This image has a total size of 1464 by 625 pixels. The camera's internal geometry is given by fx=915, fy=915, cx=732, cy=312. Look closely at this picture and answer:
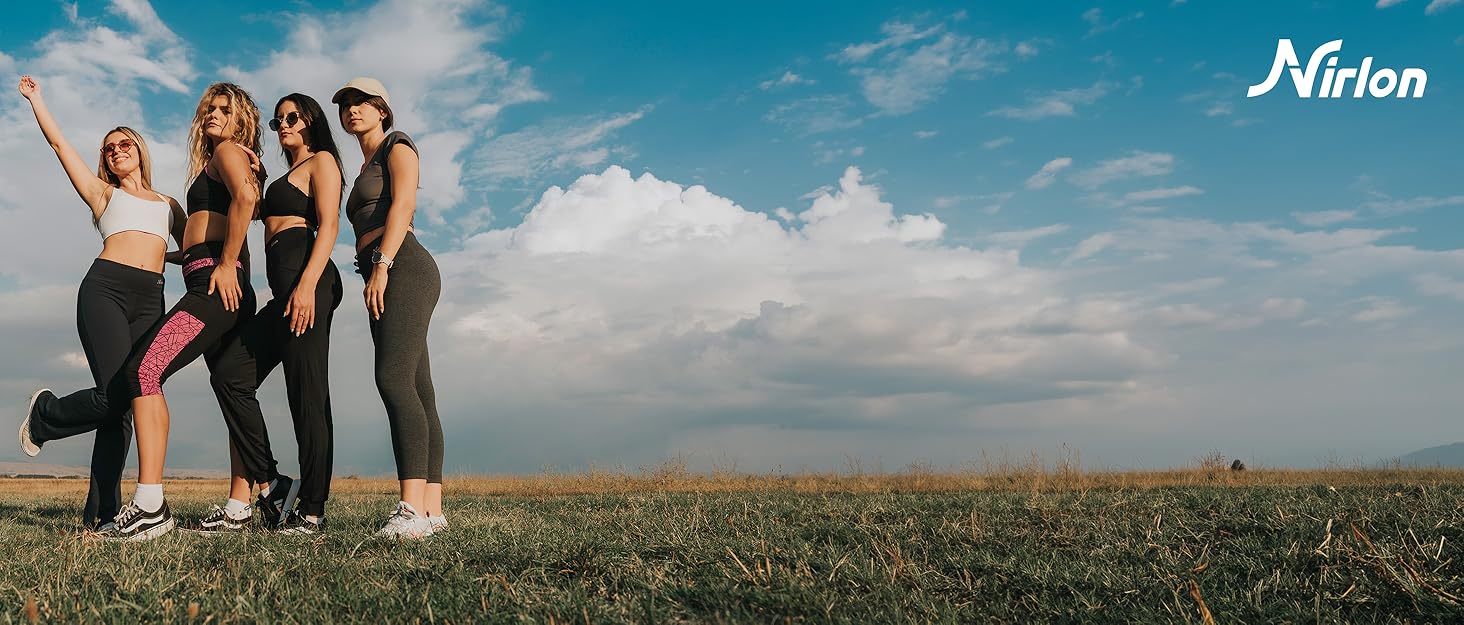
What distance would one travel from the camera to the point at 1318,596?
2783 millimetres

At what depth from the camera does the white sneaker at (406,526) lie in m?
4.34

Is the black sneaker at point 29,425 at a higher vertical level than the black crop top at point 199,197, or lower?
lower

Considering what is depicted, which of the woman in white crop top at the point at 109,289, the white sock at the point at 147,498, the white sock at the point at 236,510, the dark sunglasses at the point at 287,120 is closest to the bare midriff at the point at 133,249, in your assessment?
the woman in white crop top at the point at 109,289

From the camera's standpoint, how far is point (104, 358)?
217 inches

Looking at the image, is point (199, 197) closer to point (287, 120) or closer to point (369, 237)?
point (287, 120)

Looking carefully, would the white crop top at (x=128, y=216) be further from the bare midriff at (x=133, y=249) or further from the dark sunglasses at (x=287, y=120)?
the dark sunglasses at (x=287, y=120)

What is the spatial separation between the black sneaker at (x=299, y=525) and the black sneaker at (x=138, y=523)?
2.02 ft

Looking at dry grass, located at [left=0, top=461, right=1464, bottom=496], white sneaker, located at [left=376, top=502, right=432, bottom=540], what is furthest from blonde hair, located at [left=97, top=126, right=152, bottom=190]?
dry grass, located at [left=0, top=461, right=1464, bottom=496]

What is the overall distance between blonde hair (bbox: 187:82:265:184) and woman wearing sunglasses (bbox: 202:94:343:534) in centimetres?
21

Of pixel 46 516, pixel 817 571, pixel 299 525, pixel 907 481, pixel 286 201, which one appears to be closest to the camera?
pixel 817 571

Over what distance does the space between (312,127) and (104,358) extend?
187cm

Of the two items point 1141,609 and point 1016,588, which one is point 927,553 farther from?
point 1141,609

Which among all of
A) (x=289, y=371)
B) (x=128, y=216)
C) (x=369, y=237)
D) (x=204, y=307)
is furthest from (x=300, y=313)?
(x=128, y=216)

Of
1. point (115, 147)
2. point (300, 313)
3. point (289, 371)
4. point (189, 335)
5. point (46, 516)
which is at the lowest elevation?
point (46, 516)
